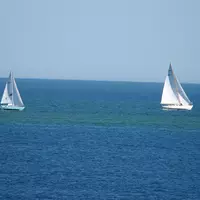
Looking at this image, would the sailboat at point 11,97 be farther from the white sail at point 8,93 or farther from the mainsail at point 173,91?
the mainsail at point 173,91

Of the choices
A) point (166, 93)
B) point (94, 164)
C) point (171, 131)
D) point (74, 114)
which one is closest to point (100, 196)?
point (94, 164)

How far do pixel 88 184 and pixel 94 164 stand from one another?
830cm

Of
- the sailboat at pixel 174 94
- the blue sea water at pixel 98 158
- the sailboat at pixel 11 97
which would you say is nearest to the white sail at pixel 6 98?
the sailboat at pixel 11 97

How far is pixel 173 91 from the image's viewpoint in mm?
119312

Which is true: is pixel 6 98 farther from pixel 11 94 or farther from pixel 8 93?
pixel 11 94

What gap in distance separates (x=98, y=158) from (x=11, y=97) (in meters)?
49.9

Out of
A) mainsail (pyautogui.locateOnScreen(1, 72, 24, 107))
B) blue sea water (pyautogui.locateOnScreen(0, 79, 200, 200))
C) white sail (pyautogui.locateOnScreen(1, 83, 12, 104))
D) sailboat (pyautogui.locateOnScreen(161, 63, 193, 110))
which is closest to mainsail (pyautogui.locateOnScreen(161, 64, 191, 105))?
sailboat (pyautogui.locateOnScreen(161, 63, 193, 110))

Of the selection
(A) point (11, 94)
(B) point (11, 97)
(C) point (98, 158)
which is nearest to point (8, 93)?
(A) point (11, 94)

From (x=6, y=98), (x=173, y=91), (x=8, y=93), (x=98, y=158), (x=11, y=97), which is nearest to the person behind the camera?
(x=98, y=158)

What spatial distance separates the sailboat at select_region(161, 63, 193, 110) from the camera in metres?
119

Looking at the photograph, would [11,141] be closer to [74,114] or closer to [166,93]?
[74,114]

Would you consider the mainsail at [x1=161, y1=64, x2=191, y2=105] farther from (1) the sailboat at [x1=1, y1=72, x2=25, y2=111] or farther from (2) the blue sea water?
(1) the sailboat at [x1=1, y1=72, x2=25, y2=111]

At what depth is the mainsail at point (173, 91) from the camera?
4665 inches

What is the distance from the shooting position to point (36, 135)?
79.4 meters
